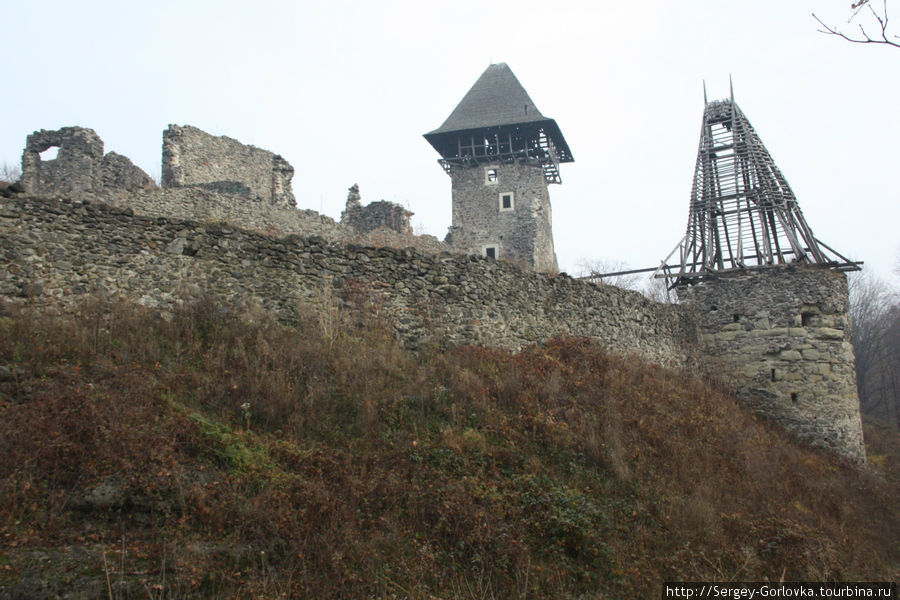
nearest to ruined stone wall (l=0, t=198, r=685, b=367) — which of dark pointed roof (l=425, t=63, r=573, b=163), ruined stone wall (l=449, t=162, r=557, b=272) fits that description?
ruined stone wall (l=449, t=162, r=557, b=272)

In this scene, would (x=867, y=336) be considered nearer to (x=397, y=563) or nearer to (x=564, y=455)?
(x=564, y=455)

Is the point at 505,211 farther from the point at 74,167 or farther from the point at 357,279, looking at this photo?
the point at 357,279

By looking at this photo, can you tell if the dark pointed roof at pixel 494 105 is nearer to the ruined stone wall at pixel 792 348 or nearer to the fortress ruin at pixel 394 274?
the fortress ruin at pixel 394 274

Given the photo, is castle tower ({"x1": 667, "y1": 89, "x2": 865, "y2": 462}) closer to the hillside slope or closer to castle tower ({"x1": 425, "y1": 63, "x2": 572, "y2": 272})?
the hillside slope

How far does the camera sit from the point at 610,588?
5828 mm

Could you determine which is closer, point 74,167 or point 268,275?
point 268,275

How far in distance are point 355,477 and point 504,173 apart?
81.4 feet

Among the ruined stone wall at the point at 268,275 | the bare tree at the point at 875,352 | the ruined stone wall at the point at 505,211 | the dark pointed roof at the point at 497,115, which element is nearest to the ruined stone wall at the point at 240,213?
the ruined stone wall at the point at 268,275

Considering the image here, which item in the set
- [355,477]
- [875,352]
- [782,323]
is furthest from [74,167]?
[875,352]

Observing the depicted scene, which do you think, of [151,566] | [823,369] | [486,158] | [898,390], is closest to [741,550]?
[151,566]

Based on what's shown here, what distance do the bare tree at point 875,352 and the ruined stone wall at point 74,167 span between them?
1132 inches

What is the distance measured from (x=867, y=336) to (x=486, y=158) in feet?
68.4

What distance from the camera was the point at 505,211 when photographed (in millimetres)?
29219

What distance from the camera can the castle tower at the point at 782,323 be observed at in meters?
14.6
